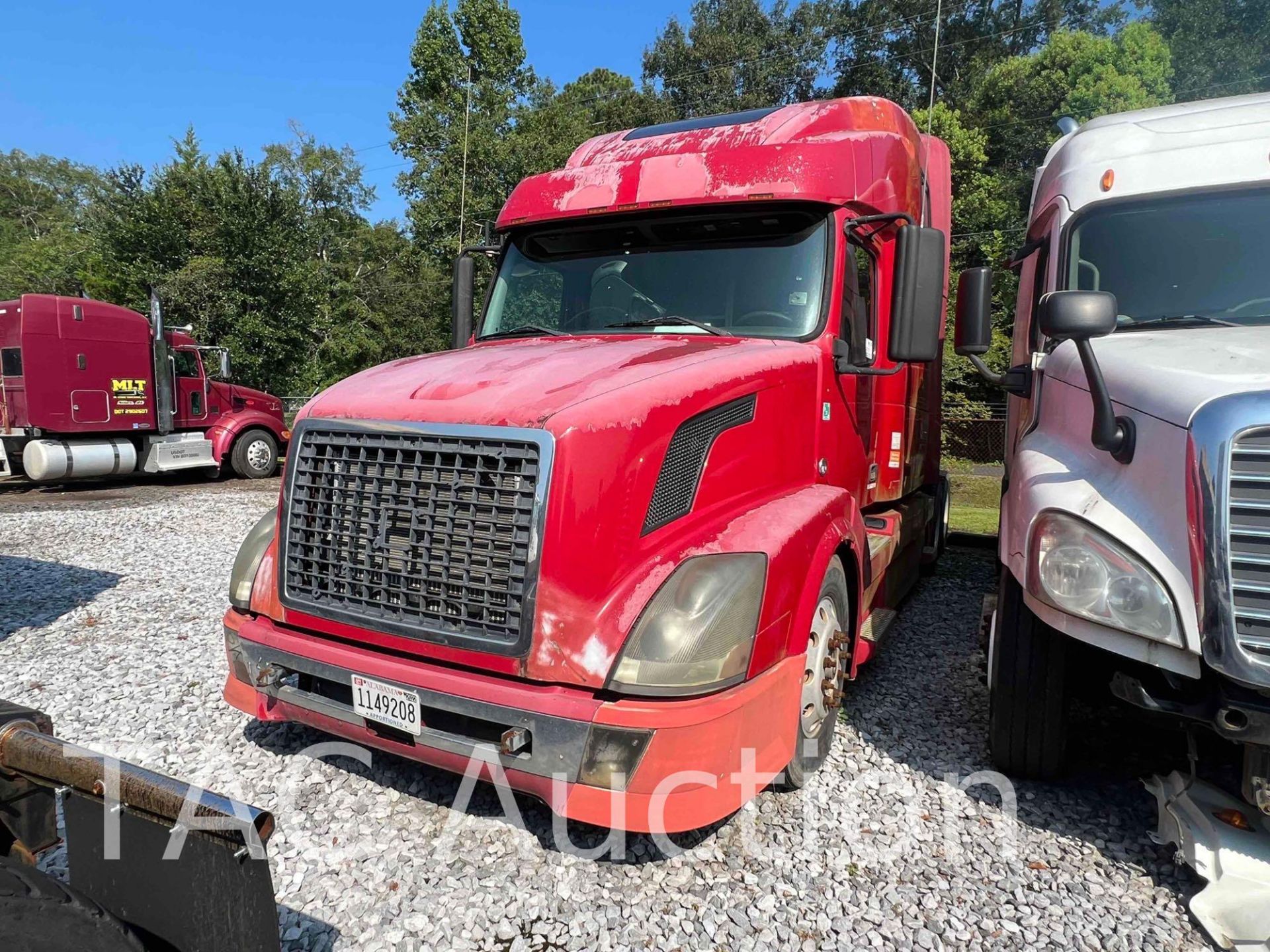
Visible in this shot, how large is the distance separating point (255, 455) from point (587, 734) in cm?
1576

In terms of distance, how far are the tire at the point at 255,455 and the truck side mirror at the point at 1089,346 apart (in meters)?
16.2

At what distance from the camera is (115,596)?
636 centimetres

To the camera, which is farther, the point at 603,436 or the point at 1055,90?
the point at 1055,90

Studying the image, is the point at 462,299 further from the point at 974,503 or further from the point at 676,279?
the point at 974,503

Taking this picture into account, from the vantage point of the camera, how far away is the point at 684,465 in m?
2.87

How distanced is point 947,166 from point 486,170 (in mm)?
21764

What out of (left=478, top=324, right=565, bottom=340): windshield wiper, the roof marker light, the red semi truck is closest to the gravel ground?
the roof marker light

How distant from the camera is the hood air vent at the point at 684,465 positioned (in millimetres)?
2773

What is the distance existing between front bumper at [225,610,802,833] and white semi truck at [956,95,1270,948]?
114 centimetres

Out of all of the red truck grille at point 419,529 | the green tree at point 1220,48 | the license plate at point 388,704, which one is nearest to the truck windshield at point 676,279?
the red truck grille at point 419,529

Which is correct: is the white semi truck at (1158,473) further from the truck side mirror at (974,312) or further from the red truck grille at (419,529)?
the red truck grille at (419,529)

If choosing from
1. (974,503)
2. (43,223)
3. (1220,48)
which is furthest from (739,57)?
(43,223)

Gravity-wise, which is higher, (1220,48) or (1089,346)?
(1220,48)

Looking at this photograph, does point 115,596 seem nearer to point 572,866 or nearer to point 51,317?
point 572,866
